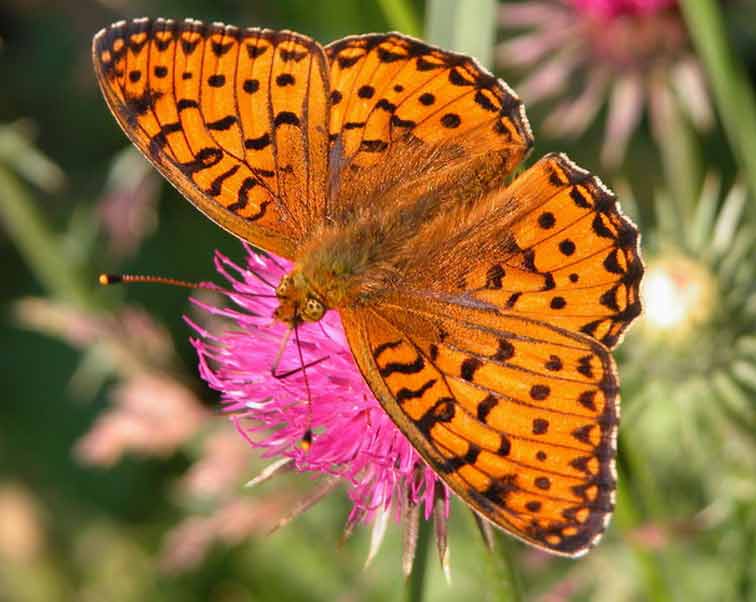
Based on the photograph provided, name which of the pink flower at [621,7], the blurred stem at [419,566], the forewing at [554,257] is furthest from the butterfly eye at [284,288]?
the pink flower at [621,7]

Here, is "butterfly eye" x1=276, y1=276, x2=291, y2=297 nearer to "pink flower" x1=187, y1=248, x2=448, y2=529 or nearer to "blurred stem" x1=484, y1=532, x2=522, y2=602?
"pink flower" x1=187, y1=248, x2=448, y2=529

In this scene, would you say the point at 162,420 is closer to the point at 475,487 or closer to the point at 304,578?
the point at 304,578

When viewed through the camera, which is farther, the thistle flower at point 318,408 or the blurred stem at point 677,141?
the blurred stem at point 677,141

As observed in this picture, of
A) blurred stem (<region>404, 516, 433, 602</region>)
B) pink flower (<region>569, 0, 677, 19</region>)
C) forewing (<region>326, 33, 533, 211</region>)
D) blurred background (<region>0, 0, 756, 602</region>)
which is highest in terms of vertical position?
forewing (<region>326, 33, 533, 211</region>)

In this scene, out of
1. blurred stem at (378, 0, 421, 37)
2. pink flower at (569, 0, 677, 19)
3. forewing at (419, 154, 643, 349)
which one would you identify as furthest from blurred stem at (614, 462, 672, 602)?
pink flower at (569, 0, 677, 19)

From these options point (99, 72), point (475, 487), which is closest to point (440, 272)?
point (475, 487)

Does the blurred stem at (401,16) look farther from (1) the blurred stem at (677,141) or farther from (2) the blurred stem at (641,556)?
(2) the blurred stem at (641,556)

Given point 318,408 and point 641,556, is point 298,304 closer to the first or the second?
point 318,408
